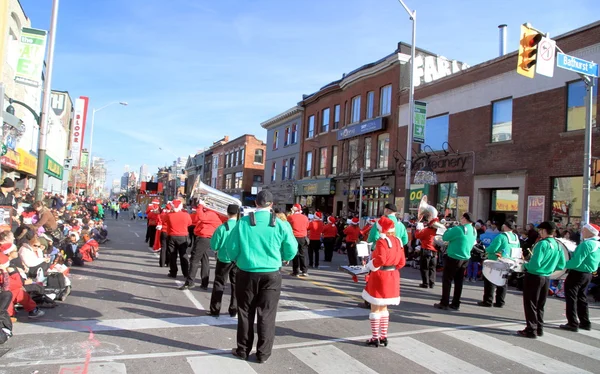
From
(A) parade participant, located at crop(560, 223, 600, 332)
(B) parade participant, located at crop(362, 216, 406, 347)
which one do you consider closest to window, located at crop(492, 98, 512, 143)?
(A) parade participant, located at crop(560, 223, 600, 332)

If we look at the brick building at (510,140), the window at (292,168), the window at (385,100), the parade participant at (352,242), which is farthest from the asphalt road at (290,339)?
the window at (292,168)

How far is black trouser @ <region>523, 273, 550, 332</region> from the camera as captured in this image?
6.84 meters

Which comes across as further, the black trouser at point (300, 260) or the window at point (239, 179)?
the window at point (239, 179)

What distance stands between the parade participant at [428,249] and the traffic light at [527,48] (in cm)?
395

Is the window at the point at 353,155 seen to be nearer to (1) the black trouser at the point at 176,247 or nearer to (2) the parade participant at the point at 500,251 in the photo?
(1) the black trouser at the point at 176,247

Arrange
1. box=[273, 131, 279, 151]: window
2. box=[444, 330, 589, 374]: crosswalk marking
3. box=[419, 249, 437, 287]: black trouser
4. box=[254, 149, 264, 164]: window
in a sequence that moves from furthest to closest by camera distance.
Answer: box=[254, 149, 264, 164]: window
box=[273, 131, 279, 151]: window
box=[419, 249, 437, 287]: black trouser
box=[444, 330, 589, 374]: crosswalk marking

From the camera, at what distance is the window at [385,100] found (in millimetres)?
26859

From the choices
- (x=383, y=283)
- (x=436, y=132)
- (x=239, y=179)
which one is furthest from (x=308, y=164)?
(x=383, y=283)

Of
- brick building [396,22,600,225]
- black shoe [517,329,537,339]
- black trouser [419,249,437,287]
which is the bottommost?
black shoe [517,329,537,339]

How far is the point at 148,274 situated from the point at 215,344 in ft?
20.0

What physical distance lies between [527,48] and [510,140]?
9.38 metres

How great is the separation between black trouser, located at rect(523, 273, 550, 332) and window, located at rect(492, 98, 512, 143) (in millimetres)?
13336

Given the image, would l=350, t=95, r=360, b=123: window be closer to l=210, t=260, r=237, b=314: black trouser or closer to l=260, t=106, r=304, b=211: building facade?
l=260, t=106, r=304, b=211: building facade

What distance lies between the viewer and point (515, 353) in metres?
5.98
